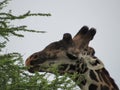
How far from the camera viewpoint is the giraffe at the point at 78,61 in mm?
5598

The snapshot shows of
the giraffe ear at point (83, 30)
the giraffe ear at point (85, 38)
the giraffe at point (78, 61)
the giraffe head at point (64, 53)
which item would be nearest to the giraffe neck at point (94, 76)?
the giraffe at point (78, 61)

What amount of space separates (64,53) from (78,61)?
1.18 ft

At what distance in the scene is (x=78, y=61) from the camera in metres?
5.90

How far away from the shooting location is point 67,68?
19.4 feet

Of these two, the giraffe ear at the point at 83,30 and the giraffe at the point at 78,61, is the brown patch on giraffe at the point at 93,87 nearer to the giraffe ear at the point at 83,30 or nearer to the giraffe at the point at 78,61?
the giraffe at the point at 78,61

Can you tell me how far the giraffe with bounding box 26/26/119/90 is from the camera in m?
5.60

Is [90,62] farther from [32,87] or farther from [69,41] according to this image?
[32,87]

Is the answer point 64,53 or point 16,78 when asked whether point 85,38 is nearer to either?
point 64,53

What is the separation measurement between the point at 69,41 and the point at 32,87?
2.25m

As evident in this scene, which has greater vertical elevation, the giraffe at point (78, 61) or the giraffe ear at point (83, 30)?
the giraffe ear at point (83, 30)

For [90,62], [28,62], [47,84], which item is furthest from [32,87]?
[90,62]

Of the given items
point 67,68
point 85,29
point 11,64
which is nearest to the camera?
point 11,64

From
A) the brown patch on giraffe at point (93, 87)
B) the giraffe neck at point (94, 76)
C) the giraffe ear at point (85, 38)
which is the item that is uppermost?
the giraffe ear at point (85, 38)

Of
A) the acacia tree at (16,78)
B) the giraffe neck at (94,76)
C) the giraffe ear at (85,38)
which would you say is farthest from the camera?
the giraffe ear at (85,38)
